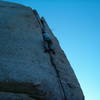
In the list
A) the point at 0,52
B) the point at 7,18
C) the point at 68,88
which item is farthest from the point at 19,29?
the point at 68,88

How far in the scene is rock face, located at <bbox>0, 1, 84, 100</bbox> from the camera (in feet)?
20.8

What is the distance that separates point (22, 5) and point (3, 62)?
17.6 ft

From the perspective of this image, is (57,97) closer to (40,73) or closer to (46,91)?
(46,91)

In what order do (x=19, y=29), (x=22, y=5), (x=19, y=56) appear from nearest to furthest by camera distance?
(x=19, y=56)
(x=19, y=29)
(x=22, y=5)

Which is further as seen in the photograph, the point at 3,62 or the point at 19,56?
the point at 19,56

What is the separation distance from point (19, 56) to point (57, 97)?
1.93 metres

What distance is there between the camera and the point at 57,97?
651cm

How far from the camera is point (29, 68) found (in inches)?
273

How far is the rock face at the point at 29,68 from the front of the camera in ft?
20.8

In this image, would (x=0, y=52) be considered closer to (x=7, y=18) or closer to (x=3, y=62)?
(x=3, y=62)

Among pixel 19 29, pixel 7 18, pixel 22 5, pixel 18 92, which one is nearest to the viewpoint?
pixel 18 92

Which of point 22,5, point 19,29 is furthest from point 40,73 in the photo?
point 22,5

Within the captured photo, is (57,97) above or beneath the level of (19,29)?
beneath

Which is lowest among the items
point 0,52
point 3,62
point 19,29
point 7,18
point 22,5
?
point 3,62
